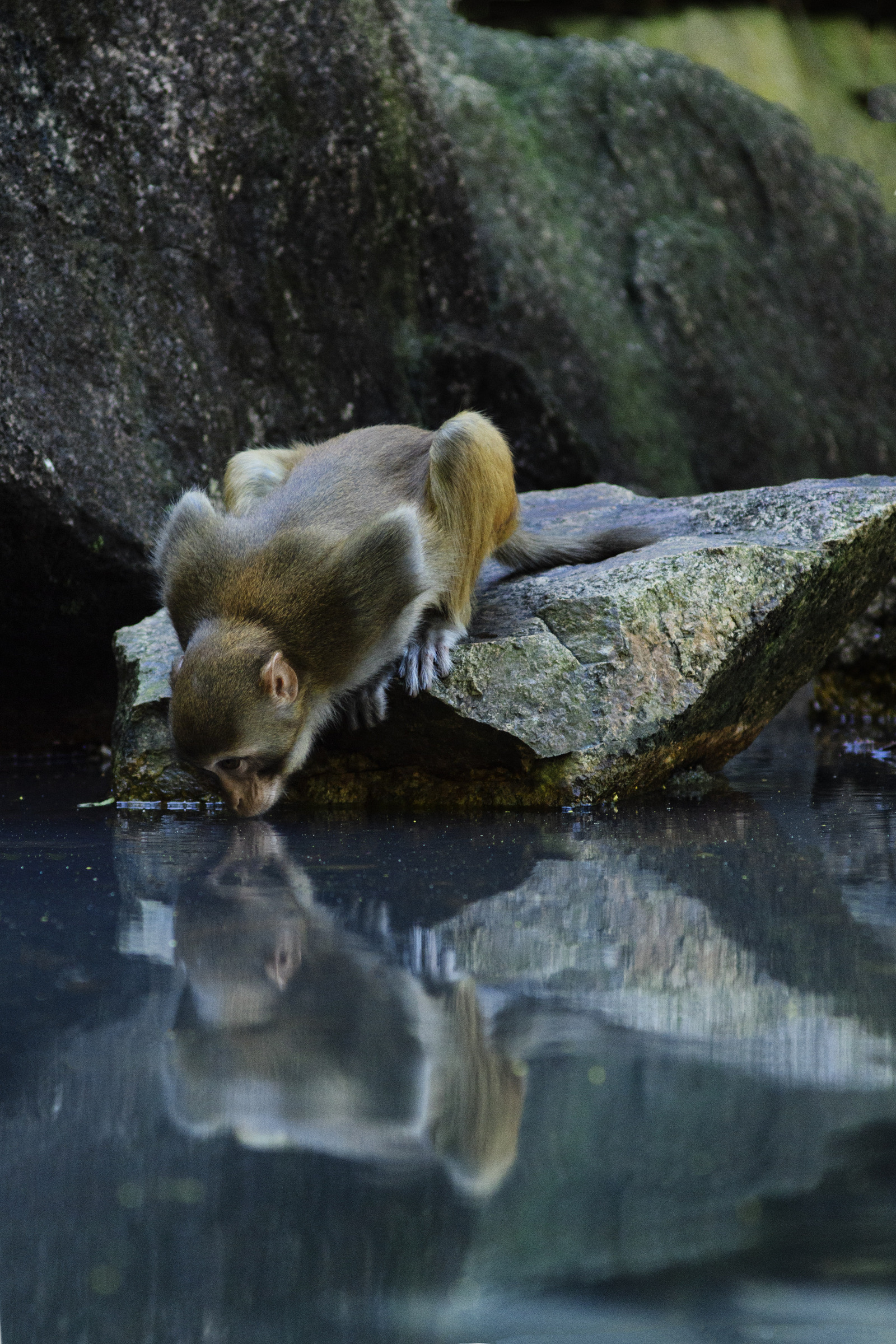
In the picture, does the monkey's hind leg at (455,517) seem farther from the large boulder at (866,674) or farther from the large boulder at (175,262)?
the large boulder at (866,674)

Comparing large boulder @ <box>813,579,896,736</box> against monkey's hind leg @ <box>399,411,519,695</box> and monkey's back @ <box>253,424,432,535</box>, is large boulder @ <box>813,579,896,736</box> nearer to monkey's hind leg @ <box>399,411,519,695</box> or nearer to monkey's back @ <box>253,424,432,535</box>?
monkey's hind leg @ <box>399,411,519,695</box>

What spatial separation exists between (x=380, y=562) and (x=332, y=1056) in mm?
2281

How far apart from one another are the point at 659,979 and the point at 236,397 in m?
→ 4.86

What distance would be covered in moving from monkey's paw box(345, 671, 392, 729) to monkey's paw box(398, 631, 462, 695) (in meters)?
0.09

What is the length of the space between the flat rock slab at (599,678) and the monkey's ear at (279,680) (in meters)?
0.43

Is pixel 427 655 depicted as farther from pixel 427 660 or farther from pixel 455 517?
pixel 455 517

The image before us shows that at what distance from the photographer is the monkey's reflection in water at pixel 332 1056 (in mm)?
1617

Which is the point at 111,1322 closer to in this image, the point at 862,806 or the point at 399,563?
the point at 399,563

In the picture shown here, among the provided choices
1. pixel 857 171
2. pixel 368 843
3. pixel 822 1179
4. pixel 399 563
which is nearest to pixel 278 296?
pixel 399 563

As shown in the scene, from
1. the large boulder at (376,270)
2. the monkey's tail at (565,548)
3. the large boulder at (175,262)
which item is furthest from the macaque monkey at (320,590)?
the large boulder at (376,270)

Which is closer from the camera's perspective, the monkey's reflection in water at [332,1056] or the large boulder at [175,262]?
the monkey's reflection in water at [332,1056]

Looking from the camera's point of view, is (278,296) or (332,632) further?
(278,296)

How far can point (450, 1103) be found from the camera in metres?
1.72

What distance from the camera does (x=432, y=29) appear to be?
9.86 m
